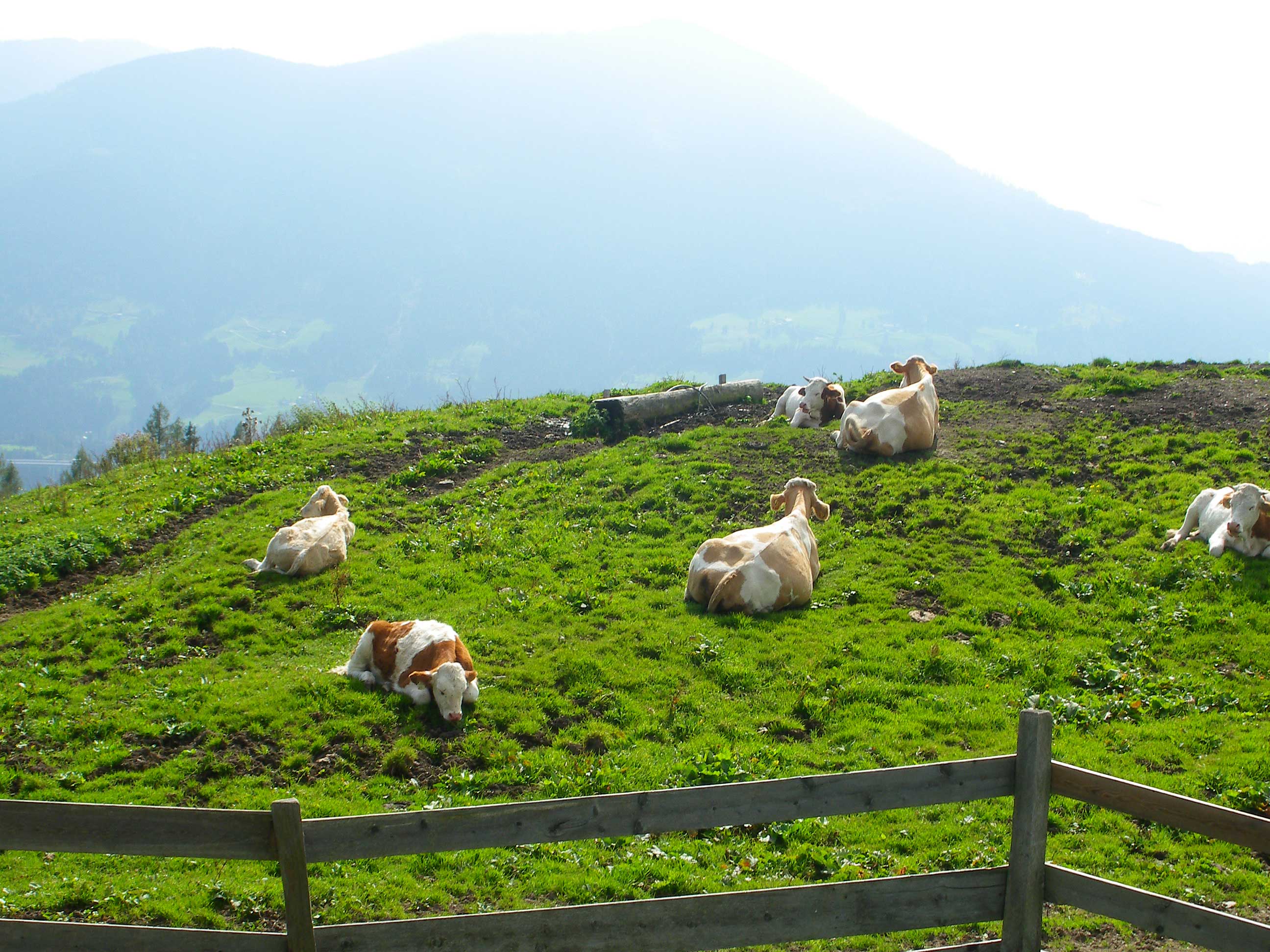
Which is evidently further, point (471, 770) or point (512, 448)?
point (512, 448)

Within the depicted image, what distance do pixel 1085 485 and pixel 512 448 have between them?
11.7 meters

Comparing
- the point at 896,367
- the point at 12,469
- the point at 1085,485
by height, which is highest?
the point at 896,367

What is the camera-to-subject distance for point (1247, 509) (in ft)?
36.9

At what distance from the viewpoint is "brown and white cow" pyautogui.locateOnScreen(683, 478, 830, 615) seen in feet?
37.0

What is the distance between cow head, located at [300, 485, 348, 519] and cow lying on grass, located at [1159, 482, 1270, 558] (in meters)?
13.1

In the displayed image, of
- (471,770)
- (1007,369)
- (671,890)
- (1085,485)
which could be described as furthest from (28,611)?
(1007,369)

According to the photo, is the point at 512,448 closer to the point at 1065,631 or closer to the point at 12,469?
the point at 1065,631

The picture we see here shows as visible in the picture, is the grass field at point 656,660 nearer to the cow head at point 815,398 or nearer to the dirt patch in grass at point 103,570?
the dirt patch in grass at point 103,570

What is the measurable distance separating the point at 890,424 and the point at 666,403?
6.48 metres

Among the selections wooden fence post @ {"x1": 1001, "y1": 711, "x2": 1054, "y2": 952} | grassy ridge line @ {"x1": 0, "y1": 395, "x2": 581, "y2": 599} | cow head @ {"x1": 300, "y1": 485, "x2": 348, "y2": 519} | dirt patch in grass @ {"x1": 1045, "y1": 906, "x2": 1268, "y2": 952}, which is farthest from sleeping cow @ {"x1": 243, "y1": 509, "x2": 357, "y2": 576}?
wooden fence post @ {"x1": 1001, "y1": 711, "x2": 1054, "y2": 952}

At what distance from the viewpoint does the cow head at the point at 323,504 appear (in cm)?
1458

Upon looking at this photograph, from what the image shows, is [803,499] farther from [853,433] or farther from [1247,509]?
[1247,509]

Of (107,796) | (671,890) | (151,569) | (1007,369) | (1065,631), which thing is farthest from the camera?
(1007,369)

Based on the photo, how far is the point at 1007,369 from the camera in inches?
854
